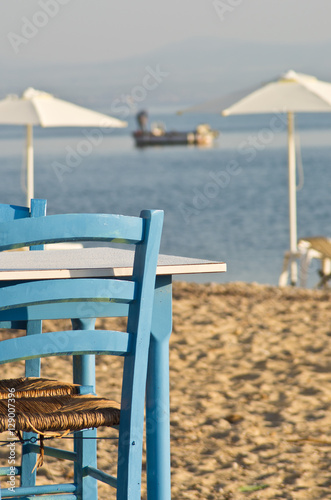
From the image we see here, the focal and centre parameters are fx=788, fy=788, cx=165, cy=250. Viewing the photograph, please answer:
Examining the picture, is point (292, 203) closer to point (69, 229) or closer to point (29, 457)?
point (29, 457)

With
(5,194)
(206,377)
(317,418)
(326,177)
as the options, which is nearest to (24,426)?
(317,418)

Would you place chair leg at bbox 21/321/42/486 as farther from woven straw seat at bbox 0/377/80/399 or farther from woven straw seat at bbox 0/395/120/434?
woven straw seat at bbox 0/395/120/434

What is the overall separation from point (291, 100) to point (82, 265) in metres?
6.59

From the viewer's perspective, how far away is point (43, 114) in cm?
834

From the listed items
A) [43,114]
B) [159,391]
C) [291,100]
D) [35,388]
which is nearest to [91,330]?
[159,391]

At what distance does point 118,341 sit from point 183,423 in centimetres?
176

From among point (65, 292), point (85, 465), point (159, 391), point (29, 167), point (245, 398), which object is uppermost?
point (29, 167)

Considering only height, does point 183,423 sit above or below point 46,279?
below

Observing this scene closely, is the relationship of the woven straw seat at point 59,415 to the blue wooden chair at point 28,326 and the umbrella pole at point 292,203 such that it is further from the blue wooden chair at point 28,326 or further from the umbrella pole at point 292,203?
the umbrella pole at point 292,203

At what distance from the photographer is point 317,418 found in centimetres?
346

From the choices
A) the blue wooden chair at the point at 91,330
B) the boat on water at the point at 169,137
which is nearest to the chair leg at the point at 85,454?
the blue wooden chair at the point at 91,330

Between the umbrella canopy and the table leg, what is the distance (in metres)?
6.14

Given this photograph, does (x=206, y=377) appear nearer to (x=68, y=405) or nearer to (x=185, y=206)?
(x=68, y=405)

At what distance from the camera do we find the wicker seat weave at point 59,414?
182cm
